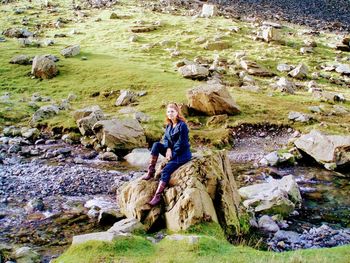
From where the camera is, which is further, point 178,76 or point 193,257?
point 178,76

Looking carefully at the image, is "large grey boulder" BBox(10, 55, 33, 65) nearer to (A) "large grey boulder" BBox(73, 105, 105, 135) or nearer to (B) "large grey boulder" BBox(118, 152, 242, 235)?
(A) "large grey boulder" BBox(73, 105, 105, 135)

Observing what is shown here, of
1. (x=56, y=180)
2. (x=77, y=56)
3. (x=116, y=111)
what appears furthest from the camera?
→ (x=77, y=56)

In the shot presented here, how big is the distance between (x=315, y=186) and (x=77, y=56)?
1159 inches

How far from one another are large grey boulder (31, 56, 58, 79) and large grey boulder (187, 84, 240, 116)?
1418cm

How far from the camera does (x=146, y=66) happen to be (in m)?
40.2

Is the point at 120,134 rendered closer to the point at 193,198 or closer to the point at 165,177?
the point at 165,177

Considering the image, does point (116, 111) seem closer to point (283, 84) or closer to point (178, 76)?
point (178, 76)

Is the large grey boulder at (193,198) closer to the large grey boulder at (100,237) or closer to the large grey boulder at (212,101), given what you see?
the large grey boulder at (100,237)

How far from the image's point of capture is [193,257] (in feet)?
34.0

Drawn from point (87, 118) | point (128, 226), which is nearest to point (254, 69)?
point (87, 118)

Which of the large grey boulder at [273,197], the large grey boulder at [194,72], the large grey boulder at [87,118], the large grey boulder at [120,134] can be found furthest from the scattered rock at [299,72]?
the large grey boulder at [273,197]

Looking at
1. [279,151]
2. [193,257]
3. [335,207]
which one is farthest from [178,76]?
[193,257]

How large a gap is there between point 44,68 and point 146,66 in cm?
891

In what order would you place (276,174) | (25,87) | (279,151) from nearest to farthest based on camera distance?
(276,174) → (279,151) → (25,87)
